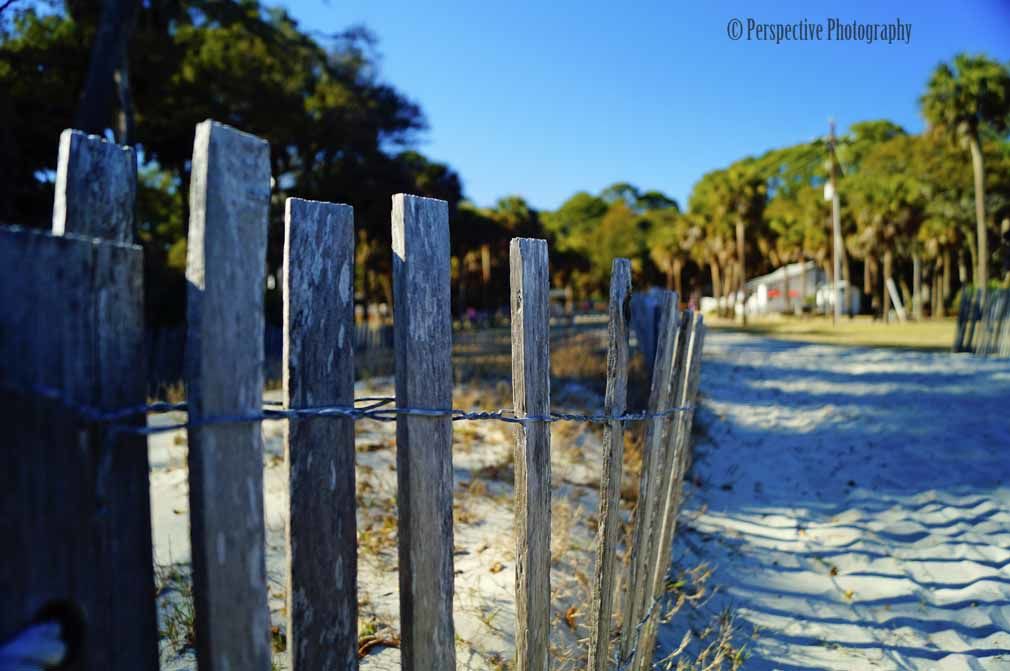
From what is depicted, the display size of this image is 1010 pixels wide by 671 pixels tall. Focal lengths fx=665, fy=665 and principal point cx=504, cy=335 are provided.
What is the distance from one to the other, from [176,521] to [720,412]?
746 cm

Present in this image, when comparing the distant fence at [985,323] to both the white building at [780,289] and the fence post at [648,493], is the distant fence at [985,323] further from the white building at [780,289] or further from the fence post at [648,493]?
the white building at [780,289]

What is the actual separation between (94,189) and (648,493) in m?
2.13

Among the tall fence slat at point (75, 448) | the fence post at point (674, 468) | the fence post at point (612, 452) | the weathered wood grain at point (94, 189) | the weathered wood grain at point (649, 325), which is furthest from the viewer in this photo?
the weathered wood grain at point (649, 325)

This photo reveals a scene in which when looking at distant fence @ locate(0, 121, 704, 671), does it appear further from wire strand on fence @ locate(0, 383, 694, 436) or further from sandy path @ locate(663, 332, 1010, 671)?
sandy path @ locate(663, 332, 1010, 671)

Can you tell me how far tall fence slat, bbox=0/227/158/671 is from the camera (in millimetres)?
1038

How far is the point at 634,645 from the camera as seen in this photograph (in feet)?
8.54

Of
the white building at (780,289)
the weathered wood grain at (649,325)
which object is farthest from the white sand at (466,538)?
the white building at (780,289)

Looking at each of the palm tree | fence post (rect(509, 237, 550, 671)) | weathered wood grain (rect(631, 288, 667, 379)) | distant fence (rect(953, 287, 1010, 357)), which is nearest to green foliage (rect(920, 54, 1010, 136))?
the palm tree

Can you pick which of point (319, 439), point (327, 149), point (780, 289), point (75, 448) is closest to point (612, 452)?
point (319, 439)

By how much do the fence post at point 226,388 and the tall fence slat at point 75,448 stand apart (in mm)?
96

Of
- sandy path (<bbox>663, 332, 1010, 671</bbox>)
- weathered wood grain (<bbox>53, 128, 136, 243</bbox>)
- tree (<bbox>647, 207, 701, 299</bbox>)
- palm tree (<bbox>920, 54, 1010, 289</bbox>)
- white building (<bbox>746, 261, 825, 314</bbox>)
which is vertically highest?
palm tree (<bbox>920, 54, 1010, 289</bbox>)

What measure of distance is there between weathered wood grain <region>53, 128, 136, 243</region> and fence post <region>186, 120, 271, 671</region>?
0.52 ft

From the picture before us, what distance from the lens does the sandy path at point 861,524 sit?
3.72 meters

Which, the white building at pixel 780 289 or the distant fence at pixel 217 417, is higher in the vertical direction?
the white building at pixel 780 289
